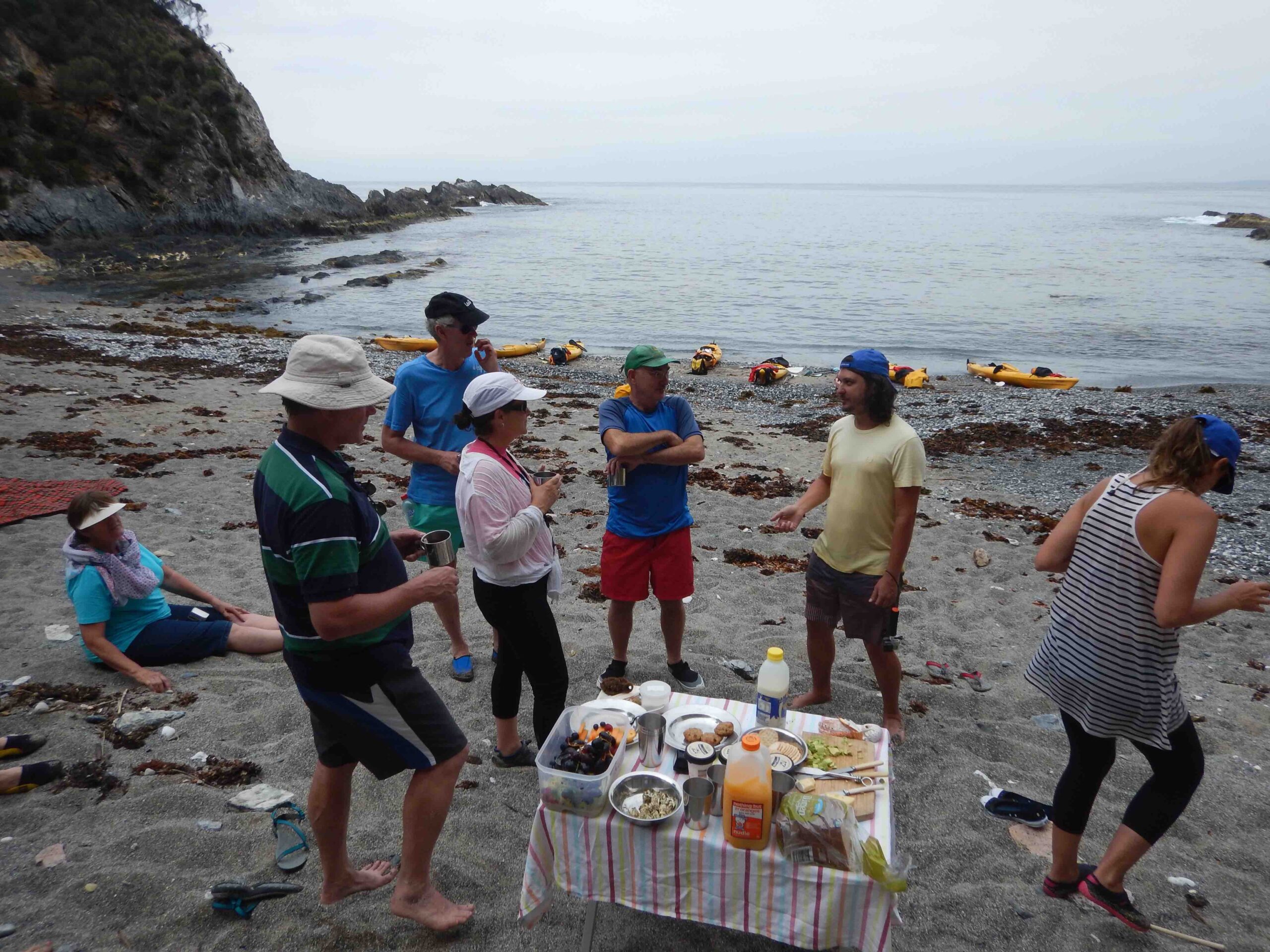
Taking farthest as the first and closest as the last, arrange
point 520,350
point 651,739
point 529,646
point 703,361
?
1. point 520,350
2. point 703,361
3. point 529,646
4. point 651,739

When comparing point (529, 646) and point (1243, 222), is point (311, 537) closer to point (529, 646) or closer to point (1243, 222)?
point (529, 646)

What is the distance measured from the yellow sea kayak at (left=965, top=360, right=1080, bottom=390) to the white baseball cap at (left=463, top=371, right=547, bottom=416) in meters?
18.9

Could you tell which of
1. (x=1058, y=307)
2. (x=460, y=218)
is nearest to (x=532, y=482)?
(x=1058, y=307)

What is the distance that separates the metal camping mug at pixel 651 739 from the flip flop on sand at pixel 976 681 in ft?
10.3

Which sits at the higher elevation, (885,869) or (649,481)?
(649,481)

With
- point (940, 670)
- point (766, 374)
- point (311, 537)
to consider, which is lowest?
point (766, 374)

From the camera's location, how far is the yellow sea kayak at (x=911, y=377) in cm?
1895

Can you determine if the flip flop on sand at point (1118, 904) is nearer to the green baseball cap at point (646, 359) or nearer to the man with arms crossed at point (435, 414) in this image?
the green baseball cap at point (646, 359)

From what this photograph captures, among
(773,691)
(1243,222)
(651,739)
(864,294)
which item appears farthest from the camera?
(1243,222)

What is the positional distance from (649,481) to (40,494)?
7.22 meters

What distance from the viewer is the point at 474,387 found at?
11.2 ft

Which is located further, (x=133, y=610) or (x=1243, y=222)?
(x=1243, y=222)

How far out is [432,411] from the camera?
4719 millimetres

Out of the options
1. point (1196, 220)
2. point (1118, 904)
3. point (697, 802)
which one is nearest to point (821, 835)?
point (697, 802)
